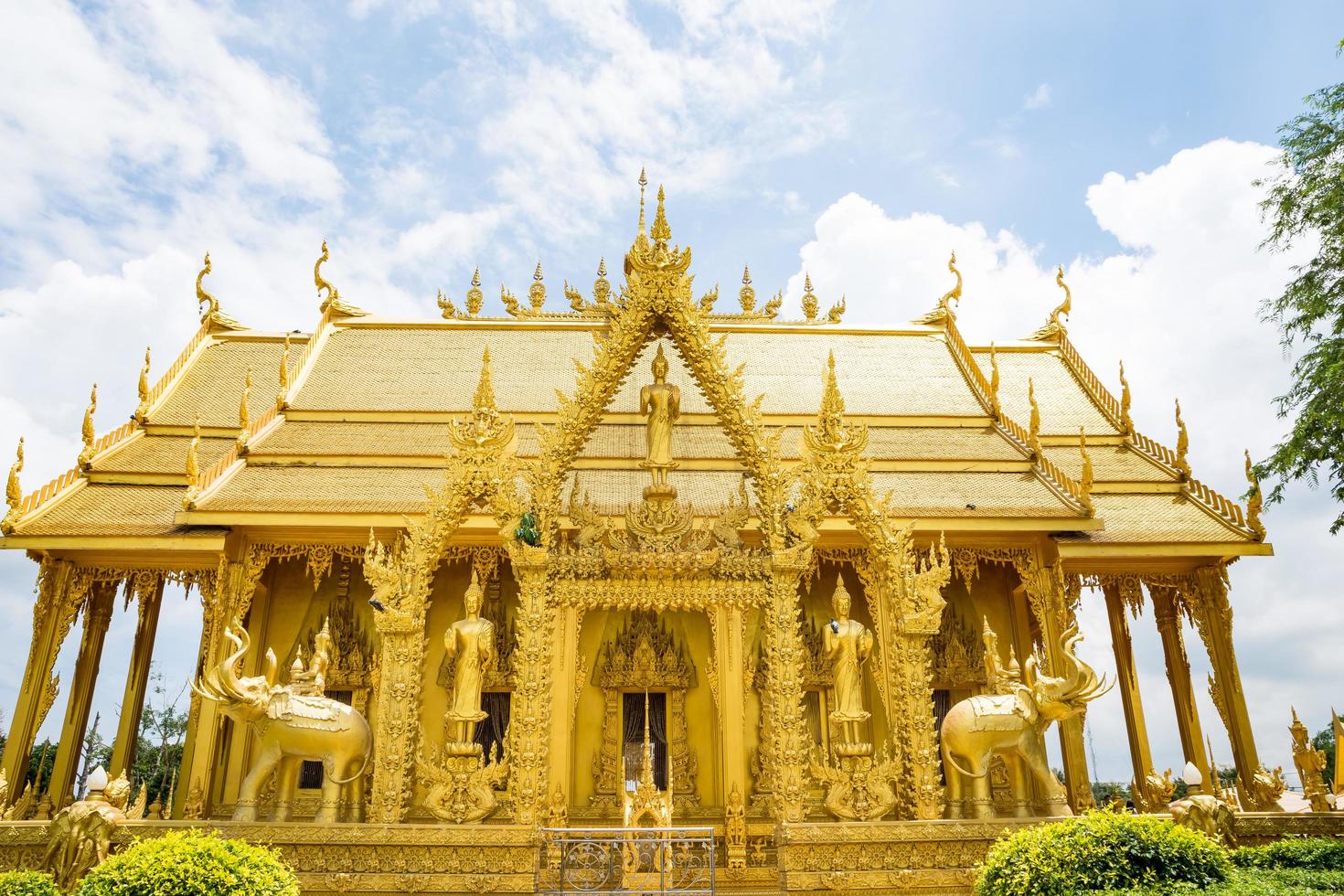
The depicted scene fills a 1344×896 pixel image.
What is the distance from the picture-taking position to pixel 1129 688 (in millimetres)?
13375

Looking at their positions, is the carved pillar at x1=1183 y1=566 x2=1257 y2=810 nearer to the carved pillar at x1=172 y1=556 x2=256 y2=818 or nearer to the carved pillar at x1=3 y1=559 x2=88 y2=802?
the carved pillar at x1=172 y1=556 x2=256 y2=818

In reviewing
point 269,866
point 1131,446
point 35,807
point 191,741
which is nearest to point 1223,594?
point 1131,446

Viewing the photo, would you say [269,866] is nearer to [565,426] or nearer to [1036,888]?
[565,426]

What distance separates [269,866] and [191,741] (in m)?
7.27

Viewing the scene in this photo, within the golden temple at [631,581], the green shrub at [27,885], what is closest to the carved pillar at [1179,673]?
the golden temple at [631,581]

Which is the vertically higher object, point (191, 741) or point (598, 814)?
point (191, 741)

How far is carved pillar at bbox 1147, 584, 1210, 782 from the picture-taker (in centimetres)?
1291

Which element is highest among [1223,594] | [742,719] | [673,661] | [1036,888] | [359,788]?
[1223,594]

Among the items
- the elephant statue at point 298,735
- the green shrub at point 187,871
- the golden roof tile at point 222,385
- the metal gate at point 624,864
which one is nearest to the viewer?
the green shrub at point 187,871

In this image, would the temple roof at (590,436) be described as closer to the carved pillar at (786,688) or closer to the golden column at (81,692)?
the golden column at (81,692)

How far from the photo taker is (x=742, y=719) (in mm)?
10719

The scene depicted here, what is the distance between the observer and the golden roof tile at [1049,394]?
15.6 metres

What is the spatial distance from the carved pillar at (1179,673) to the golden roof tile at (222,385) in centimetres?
1392

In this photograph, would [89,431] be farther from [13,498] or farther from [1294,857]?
[1294,857]
